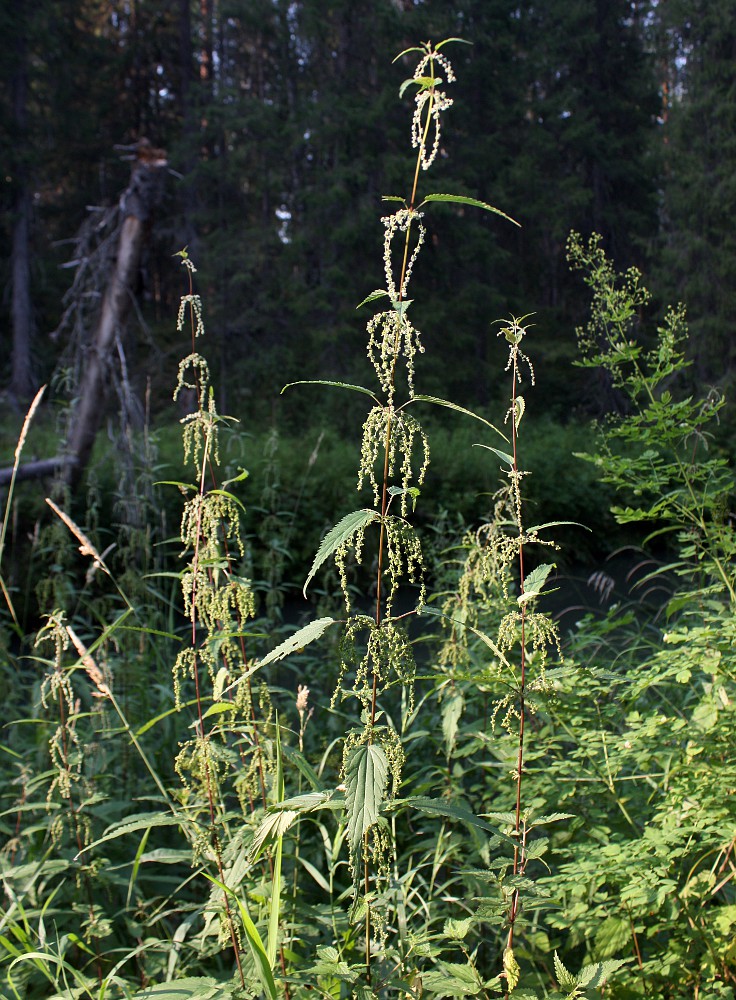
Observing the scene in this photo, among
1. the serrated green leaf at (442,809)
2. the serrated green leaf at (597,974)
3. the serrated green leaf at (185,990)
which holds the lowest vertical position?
the serrated green leaf at (185,990)

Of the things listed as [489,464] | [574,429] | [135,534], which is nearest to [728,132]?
[574,429]

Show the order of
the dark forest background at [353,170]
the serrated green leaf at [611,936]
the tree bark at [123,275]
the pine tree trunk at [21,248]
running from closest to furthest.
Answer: the serrated green leaf at [611,936] → the tree bark at [123,275] → the dark forest background at [353,170] → the pine tree trunk at [21,248]

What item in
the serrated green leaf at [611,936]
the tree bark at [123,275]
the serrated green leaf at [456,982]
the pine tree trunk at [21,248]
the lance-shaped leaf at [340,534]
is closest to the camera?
the lance-shaped leaf at [340,534]

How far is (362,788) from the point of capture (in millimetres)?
1113

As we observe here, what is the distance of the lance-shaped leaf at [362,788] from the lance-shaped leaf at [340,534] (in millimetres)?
257

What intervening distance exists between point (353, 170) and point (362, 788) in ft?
57.3

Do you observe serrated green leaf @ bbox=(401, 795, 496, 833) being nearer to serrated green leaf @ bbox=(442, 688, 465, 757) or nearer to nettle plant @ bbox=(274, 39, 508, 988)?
nettle plant @ bbox=(274, 39, 508, 988)

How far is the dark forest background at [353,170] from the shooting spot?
57.7 feet

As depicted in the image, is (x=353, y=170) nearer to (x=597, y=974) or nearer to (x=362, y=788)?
(x=597, y=974)

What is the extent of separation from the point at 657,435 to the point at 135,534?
8.74ft

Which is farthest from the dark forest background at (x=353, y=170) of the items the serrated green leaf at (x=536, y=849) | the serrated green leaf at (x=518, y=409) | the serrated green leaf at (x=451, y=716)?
the serrated green leaf at (x=536, y=849)

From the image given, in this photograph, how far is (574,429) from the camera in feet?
55.2

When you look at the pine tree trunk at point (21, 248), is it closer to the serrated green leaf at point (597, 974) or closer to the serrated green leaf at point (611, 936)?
A: the serrated green leaf at point (611, 936)

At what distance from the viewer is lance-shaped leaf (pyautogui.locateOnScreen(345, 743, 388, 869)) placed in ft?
3.45
